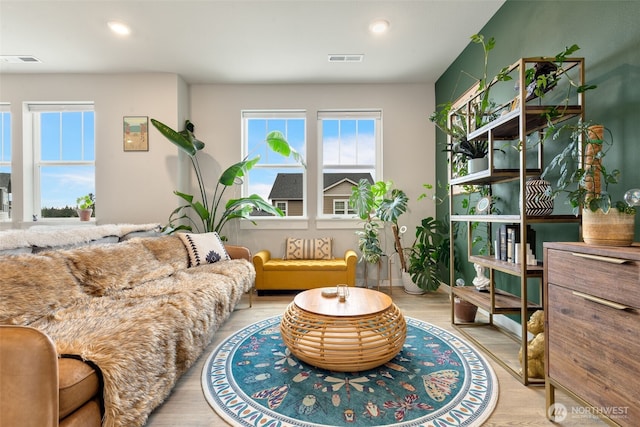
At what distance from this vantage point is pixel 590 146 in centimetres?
138

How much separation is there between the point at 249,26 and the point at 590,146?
275cm

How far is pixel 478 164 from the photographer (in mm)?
Answer: 2100

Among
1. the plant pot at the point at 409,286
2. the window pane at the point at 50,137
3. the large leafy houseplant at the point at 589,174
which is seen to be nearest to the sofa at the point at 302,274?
the plant pot at the point at 409,286

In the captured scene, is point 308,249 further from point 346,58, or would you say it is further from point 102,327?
point 102,327

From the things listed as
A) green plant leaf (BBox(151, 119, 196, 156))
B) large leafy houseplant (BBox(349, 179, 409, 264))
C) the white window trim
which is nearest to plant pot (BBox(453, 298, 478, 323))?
large leafy houseplant (BBox(349, 179, 409, 264))

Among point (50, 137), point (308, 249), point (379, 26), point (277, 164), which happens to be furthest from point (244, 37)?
point (50, 137)

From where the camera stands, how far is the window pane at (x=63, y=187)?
3701 mm

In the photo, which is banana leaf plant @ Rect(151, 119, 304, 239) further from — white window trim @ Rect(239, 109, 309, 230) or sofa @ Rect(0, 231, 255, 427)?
sofa @ Rect(0, 231, 255, 427)

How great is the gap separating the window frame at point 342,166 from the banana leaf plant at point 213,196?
0.45 m

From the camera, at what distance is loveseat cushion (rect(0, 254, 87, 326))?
137cm

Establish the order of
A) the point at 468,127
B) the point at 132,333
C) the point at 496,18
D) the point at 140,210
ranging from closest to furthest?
the point at 132,333, the point at 468,127, the point at 496,18, the point at 140,210

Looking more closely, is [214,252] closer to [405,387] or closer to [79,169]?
[405,387]

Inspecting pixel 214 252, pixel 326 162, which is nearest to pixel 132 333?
pixel 214 252

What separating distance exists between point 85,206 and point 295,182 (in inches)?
107
